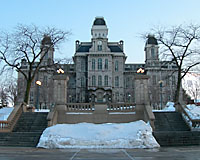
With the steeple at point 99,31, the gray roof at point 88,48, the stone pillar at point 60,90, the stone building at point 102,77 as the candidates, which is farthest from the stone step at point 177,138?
the steeple at point 99,31

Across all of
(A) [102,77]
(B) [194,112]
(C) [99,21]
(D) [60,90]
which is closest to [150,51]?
(C) [99,21]

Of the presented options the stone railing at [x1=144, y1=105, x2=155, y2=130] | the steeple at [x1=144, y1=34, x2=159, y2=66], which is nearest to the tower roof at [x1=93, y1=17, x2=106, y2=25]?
the steeple at [x1=144, y1=34, x2=159, y2=66]

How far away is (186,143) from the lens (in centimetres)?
→ 1380

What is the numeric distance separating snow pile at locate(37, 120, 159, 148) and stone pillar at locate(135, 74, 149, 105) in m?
6.14

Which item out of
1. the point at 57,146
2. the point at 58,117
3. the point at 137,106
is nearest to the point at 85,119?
the point at 58,117

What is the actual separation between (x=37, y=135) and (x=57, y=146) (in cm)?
242

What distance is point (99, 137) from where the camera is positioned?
42.2ft

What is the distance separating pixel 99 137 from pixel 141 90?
8176mm

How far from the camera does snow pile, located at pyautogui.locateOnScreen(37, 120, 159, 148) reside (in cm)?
1253

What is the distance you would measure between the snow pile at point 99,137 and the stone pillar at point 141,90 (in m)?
6.14

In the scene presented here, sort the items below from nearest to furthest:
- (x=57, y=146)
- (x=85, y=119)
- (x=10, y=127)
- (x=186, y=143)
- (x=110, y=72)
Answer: (x=57, y=146)
(x=186, y=143)
(x=10, y=127)
(x=85, y=119)
(x=110, y=72)

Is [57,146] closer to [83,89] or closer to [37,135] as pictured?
[37,135]

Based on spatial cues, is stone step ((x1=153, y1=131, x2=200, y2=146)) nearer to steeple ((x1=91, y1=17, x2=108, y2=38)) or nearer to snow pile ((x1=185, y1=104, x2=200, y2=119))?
snow pile ((x1=185, y1=104, x2=200, y2=119))

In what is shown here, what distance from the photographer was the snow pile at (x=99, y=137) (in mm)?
12531
